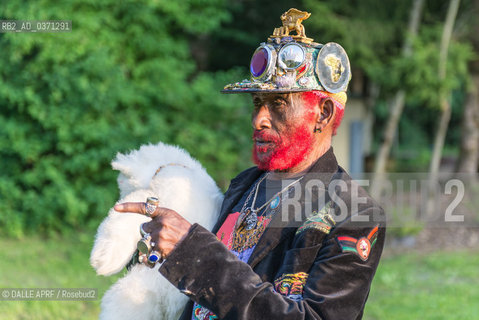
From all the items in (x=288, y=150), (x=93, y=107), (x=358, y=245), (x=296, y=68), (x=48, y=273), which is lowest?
(x=48, y=273)

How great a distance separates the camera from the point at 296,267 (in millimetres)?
1802

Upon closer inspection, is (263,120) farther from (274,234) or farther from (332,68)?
(274,234)

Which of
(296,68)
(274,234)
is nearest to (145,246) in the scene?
(274,234)

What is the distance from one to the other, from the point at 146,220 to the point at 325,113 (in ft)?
3.01

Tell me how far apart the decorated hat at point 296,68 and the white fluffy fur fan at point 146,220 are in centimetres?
62

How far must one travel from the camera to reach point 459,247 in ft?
28.2

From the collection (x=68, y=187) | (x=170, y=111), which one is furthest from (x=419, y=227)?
(x=68, y=187)

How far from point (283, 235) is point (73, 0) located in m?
6.71

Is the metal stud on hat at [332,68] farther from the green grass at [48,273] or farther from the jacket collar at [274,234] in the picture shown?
the green grass at [48,273]

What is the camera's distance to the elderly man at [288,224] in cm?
171

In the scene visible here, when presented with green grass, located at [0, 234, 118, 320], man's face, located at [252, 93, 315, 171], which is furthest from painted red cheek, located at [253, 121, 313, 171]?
green grass, located at [0, 234, 118, 320]

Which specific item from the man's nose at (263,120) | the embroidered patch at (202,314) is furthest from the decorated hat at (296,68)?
the embroidered patch at (202,314)

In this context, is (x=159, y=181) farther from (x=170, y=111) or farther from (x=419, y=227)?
(x=419, y=227)

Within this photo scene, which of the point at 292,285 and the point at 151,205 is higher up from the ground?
the point at 151,205
